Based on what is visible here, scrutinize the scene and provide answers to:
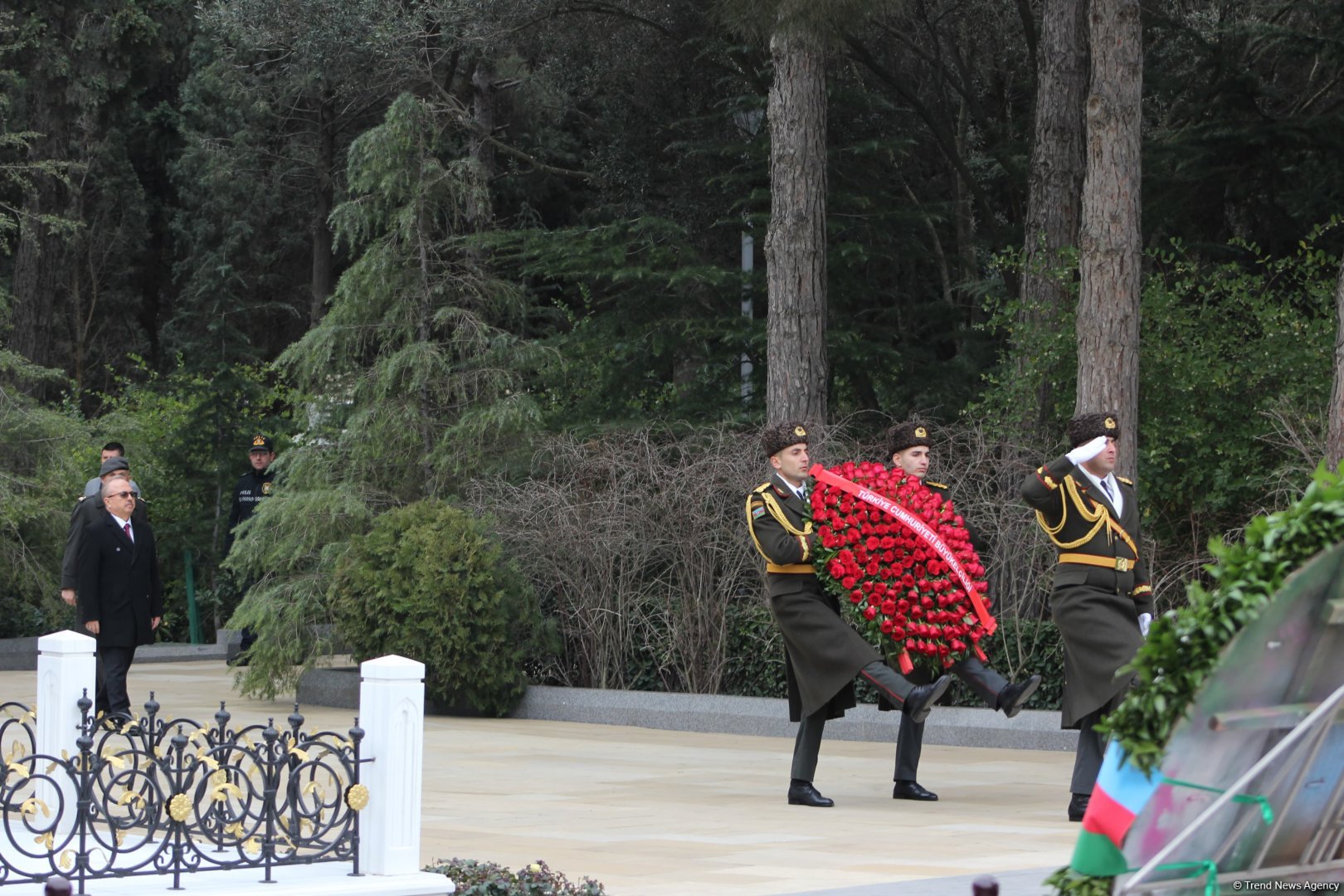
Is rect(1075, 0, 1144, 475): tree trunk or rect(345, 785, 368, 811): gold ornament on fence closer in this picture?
rect(345, 785, 368, 811): gold ornament on fence

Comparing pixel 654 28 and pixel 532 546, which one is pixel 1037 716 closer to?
pixel 532 546

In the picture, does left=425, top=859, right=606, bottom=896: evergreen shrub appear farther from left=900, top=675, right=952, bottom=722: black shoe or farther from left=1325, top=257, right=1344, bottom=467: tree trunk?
left=1325, top=257, right=1344, bottom=467: tree trunk

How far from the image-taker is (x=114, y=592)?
12375mm

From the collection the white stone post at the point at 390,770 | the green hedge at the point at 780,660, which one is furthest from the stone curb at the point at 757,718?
the white stone post at the point at 390,770

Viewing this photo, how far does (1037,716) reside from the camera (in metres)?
13.3

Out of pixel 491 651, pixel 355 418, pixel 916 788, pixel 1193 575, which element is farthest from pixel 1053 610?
pixel 355 418

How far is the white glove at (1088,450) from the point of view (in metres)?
9.35

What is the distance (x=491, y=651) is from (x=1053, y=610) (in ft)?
20.8

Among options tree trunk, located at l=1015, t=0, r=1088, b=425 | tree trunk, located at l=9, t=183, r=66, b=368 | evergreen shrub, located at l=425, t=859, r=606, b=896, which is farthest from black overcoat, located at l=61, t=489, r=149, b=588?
tree trunk, located at l=9, t=183, r=66, b=368

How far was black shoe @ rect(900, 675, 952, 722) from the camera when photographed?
→ 939cm

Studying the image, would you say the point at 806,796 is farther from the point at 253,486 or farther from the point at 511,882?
the point at 253,486

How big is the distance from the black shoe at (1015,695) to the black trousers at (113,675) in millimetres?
5885

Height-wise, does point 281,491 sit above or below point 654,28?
below

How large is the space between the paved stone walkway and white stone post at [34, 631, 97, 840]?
1.67 meters
